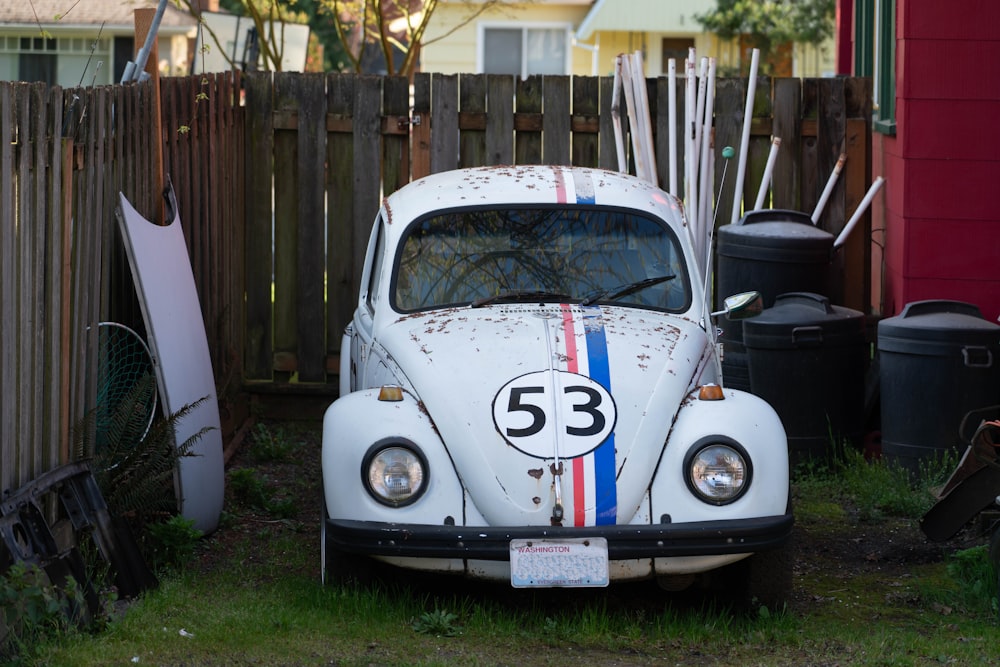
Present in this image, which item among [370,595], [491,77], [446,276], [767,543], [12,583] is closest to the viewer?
[12,583]

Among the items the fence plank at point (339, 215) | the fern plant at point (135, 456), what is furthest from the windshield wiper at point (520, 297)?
the fence plank at point (339, 215)

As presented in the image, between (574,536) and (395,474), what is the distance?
0.69 meters

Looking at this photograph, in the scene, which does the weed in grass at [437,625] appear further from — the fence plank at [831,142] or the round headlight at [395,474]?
the fence plank at [831,142]

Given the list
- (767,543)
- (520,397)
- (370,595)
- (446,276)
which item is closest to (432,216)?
(446,276)

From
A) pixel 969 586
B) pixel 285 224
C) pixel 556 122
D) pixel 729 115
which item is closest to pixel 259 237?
pixel 285 224

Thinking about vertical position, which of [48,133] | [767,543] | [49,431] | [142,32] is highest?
[142,32]

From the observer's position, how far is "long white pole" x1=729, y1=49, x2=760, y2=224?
8852 millimetres

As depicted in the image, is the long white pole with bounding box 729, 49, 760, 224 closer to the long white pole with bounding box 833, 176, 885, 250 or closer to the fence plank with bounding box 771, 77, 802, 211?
the fence plank with bounding box 771, 77, 802, 211

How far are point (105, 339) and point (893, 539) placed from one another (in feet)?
12.2

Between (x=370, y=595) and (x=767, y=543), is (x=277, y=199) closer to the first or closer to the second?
(x=370, y=595)

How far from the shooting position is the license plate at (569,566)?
4770 millimetres

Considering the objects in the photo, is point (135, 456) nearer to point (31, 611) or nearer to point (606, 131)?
point (31, 611)

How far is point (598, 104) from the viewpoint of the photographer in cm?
907

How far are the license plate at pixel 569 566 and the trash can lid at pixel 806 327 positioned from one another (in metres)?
3.06
